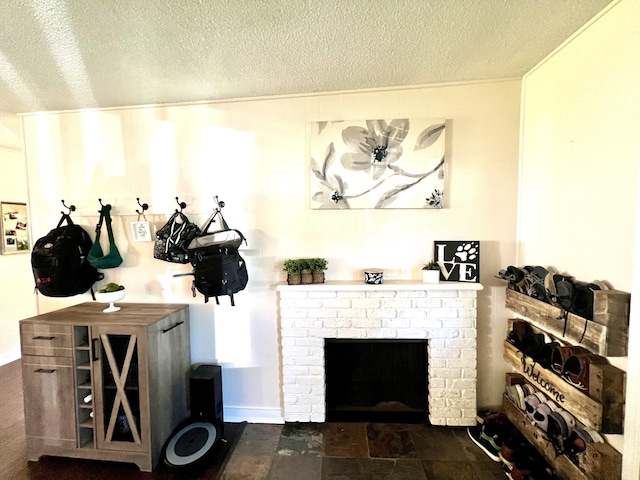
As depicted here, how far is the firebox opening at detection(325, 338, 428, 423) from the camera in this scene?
6.63 ft

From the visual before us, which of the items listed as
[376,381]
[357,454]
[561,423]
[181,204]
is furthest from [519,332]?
[181,204]

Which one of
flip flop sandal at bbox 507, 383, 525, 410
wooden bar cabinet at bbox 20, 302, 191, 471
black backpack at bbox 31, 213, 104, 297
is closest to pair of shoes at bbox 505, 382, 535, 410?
flip flop sandal at bbox 507, 383, 525, 410

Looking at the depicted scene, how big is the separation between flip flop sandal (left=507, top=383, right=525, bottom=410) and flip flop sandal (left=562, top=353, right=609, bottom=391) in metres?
0.48

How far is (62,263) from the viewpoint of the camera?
6.49ft

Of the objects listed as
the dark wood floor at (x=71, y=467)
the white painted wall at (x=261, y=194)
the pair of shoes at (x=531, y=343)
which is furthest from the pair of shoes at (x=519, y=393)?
the dark wood floor at (x=71, y=467)

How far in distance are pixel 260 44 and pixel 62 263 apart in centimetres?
206

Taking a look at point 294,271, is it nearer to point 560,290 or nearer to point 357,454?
point 357,454

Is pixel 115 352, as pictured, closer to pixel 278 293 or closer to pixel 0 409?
pixel 278 293

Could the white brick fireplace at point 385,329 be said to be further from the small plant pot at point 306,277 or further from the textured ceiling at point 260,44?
the textured ceiling at point 260,44

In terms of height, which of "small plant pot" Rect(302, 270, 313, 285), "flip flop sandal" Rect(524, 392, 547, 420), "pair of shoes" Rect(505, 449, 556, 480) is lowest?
"pair of shoes" Rect(505, 449, 556, 480)

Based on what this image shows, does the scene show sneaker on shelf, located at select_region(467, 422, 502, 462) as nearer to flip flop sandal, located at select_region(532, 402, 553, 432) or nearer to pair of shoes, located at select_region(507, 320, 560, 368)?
flip flop sandal, located at select_region(532, 402, 553, 432)

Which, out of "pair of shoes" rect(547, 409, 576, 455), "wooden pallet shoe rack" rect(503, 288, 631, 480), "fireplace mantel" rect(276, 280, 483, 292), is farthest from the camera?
"fireplace mantel" rect(276, 280, 483, 292)

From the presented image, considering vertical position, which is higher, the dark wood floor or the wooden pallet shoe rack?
the wooden pallet shoe rack

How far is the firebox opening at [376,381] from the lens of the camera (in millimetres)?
2020
